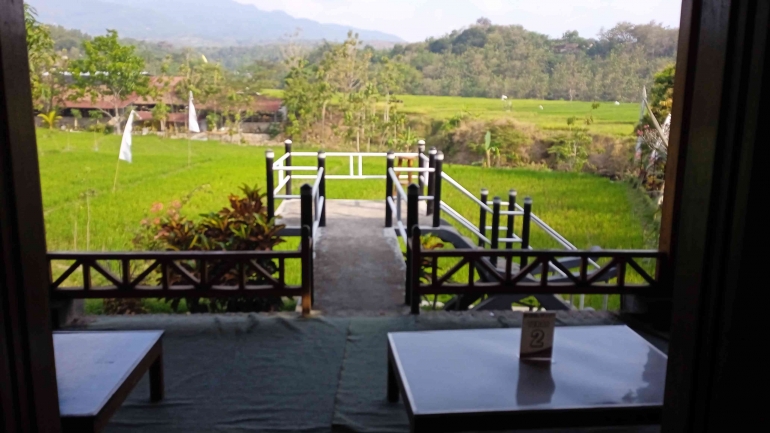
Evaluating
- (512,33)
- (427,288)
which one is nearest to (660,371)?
(427,288)

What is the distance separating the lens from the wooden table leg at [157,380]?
2242 mm

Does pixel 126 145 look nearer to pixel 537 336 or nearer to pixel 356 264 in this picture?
pixel 356 264

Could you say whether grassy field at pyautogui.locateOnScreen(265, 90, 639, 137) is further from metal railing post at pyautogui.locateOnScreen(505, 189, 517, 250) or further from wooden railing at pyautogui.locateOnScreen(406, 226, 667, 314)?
wooden railing at pyautogui.locateOnScreen(406, 226, 667, 314)

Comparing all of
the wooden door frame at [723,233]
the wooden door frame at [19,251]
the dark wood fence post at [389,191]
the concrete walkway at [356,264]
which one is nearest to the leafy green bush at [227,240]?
the concrete walkway at [356,264]

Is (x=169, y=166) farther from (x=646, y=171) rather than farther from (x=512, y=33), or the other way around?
(x=646, y=171)

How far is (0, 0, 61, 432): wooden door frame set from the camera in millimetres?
730

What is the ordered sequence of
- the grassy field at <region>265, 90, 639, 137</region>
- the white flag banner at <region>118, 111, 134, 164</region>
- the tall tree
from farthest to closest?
1. the grassy field at <region>265, 90, 639, 137</region>
2. the tall tree
3. the white flag banner at <region>118, 111, 134, 164</region>

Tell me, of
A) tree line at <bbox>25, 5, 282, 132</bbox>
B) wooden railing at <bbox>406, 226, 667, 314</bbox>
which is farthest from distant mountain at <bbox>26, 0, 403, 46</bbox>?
wooden railing at <bbox>406, 226, 667, 314</bbox>

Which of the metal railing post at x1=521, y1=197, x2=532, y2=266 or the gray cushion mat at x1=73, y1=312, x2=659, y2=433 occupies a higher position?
the metal railing post at x1=521, y1=197, x2=532, y2=266

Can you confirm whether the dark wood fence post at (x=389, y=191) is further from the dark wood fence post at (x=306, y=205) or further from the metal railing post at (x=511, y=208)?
the dark wood fence post at (x=306, y=205)

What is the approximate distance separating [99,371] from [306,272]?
4.74 ft

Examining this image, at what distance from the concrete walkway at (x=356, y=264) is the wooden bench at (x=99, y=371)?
1324 mm

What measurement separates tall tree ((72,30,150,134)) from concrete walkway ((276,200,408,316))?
1.82 meters

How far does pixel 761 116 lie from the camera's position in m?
0.64
